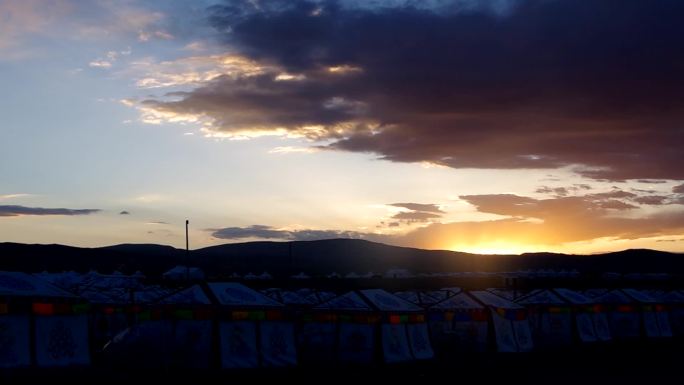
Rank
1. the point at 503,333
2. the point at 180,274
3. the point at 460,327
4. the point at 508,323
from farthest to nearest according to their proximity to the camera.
A: the point at 180,274, the point at 508,323, the point at 503,333, the point at 460,327

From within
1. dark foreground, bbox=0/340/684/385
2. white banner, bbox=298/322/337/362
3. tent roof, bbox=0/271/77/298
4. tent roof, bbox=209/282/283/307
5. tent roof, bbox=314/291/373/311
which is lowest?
dark foreground, bbox=0/340/684/385

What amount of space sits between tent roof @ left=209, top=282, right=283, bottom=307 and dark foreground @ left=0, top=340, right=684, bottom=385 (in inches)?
85.8

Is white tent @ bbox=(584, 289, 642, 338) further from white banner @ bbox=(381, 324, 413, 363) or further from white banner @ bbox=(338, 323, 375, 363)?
white banner @ bbox=(338, 323, 375, 363)

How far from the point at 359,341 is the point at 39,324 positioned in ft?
38.3

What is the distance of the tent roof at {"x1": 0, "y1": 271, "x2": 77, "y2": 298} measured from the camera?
2230 cm

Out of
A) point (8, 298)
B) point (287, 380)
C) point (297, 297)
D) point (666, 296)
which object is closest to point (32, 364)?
point (8, 298)

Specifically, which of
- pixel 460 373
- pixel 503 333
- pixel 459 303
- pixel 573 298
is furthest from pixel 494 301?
pixel 460 373

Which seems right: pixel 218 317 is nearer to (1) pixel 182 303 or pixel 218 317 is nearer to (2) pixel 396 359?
(1) pixel 182 303

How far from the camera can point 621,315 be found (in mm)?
44688

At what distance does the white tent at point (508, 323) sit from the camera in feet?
117

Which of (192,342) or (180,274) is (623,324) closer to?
(192,342)

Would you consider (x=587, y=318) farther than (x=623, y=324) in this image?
No

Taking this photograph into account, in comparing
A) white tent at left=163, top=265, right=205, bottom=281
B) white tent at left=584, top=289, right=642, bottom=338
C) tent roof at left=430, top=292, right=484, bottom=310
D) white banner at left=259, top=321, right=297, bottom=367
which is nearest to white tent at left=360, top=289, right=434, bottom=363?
tent roof at left=430, top=292, right=484, bottom=310

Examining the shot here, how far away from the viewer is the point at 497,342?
35.4 metres
